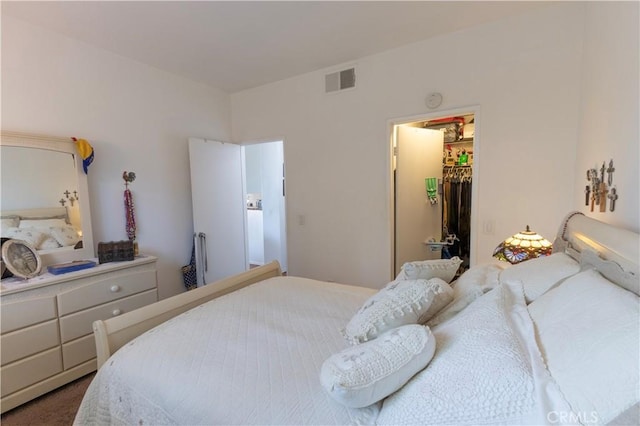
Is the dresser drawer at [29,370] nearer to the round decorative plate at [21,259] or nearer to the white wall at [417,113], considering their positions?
the round decorative plate at [21,259]

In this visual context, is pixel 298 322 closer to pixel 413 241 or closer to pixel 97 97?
pixel 413 241

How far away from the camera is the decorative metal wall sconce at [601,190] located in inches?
50.8

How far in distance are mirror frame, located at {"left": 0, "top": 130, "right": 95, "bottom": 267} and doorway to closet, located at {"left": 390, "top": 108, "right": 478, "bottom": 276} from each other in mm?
2734

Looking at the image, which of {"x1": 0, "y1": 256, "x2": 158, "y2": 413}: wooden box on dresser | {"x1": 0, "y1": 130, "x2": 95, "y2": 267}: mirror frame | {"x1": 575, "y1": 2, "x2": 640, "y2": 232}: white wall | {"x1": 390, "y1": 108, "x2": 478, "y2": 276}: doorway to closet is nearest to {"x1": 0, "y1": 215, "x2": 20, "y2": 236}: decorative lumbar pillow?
{"x1": 0, "y1": 130, "x2": 95, "y2": 267}: mirror frame

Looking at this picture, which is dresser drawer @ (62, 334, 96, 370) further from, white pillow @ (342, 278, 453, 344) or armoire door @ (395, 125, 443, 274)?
armoire door @ (395, 125, 443, 274)

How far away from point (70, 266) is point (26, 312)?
0.39 meters

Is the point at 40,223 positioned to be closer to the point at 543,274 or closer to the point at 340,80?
the point at 340,80

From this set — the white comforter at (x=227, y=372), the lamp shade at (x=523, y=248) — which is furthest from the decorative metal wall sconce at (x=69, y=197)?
the lamp shade at (x=523, y=248)

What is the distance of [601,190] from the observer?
4.60 feet

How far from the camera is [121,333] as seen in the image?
142cm

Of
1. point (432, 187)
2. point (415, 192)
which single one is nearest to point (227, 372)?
point (415, 192)

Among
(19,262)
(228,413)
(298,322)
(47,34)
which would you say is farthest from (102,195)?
(228,413)

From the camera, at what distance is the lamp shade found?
1.86 meters

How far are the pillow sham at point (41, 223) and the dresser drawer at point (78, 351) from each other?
0.92m
